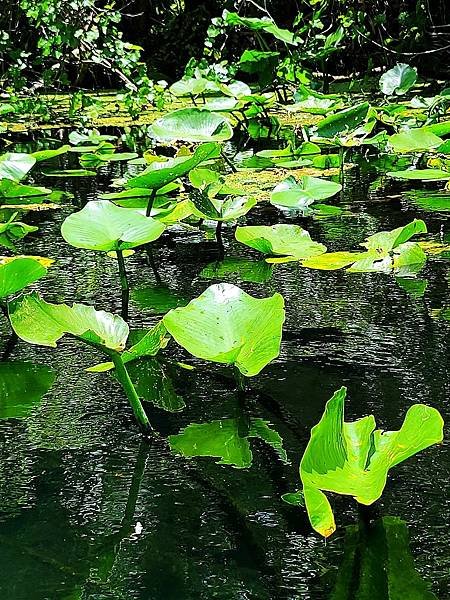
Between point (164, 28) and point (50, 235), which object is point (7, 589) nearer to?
point (50, 235)

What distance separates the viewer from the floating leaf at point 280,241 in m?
1.14

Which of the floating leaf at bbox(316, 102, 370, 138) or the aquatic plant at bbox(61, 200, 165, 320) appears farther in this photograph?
the floating leaf at bbox(316, 102, 370, 138)

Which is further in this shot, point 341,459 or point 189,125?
point 189,125

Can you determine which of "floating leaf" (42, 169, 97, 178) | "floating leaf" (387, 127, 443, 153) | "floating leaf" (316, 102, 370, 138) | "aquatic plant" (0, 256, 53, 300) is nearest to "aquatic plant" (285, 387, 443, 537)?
"aquatic plant" (0, 256, 53, 300)

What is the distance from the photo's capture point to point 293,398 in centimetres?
71

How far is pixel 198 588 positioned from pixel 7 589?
103mm

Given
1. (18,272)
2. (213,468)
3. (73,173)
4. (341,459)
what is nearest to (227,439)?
(213,468)

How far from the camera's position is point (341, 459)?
1.56 feet

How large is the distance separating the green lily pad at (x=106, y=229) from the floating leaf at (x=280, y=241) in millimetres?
217

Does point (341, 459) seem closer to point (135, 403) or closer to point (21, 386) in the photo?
point (135, 403)

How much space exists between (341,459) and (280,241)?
2.31 feet

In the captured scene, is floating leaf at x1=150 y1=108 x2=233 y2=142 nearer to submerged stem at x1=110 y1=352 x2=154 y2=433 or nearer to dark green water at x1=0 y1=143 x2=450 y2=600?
dark green water at x1=0 y1=143 x2=450 y2=600

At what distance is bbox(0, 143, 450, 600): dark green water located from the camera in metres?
0.47

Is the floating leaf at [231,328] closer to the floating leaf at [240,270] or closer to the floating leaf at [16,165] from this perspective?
the floating leaf at [240,270]
